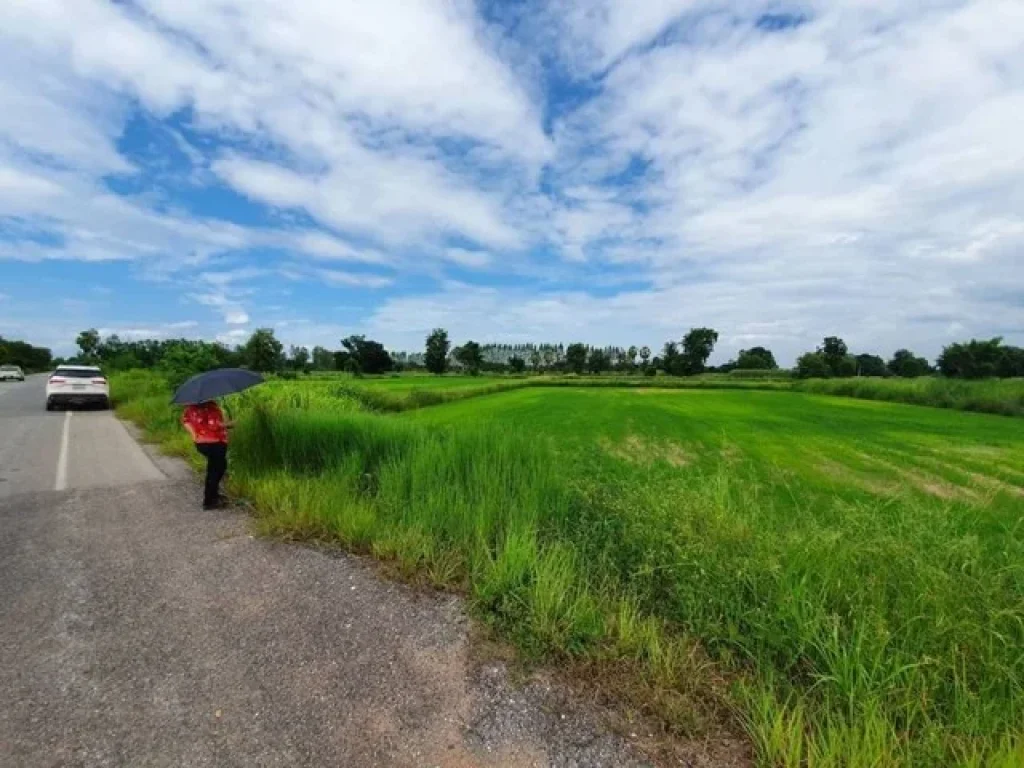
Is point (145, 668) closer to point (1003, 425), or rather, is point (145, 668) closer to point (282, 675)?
point (282, 675)

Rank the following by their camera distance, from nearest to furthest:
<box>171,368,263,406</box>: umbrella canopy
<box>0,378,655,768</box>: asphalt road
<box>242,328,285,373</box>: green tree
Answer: <box>0,378,655,768</box>: asphalt road < <box>171,368,263,406</box>: umbrella canopy < <box>242,328,285,373</box>: green tree

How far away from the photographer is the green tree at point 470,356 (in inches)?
4363

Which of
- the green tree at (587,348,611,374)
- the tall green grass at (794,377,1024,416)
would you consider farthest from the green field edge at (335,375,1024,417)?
the green tree at (587,348,611,374)

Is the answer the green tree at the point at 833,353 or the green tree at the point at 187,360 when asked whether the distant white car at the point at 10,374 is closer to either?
the green tree at the point at 187,360

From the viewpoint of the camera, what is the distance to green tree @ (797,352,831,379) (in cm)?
9306

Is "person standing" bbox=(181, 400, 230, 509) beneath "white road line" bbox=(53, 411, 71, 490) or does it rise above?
above

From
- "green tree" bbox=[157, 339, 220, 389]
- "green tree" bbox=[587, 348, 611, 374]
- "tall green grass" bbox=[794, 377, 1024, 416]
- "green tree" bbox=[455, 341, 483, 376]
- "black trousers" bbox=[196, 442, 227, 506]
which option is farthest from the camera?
"green tree" bbox=[587, 348, 611, 374]

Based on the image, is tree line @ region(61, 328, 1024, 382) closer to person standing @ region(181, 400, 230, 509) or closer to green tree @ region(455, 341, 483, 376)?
green tree @ region(455, 341, 483, 376)

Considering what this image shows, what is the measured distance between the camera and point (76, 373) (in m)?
23.2

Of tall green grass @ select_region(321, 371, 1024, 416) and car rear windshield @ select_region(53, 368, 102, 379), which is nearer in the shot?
car rear windshield @ select_region(53, 368, 102, 379)

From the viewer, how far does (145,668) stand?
375cm

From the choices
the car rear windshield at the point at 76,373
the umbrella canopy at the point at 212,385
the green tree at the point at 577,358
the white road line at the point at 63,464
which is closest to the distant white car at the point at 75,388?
the car rear windshield at the point at 76,373

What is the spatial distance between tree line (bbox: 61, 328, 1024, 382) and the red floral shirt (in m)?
41.5

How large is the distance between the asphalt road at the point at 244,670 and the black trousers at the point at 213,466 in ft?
4.40
